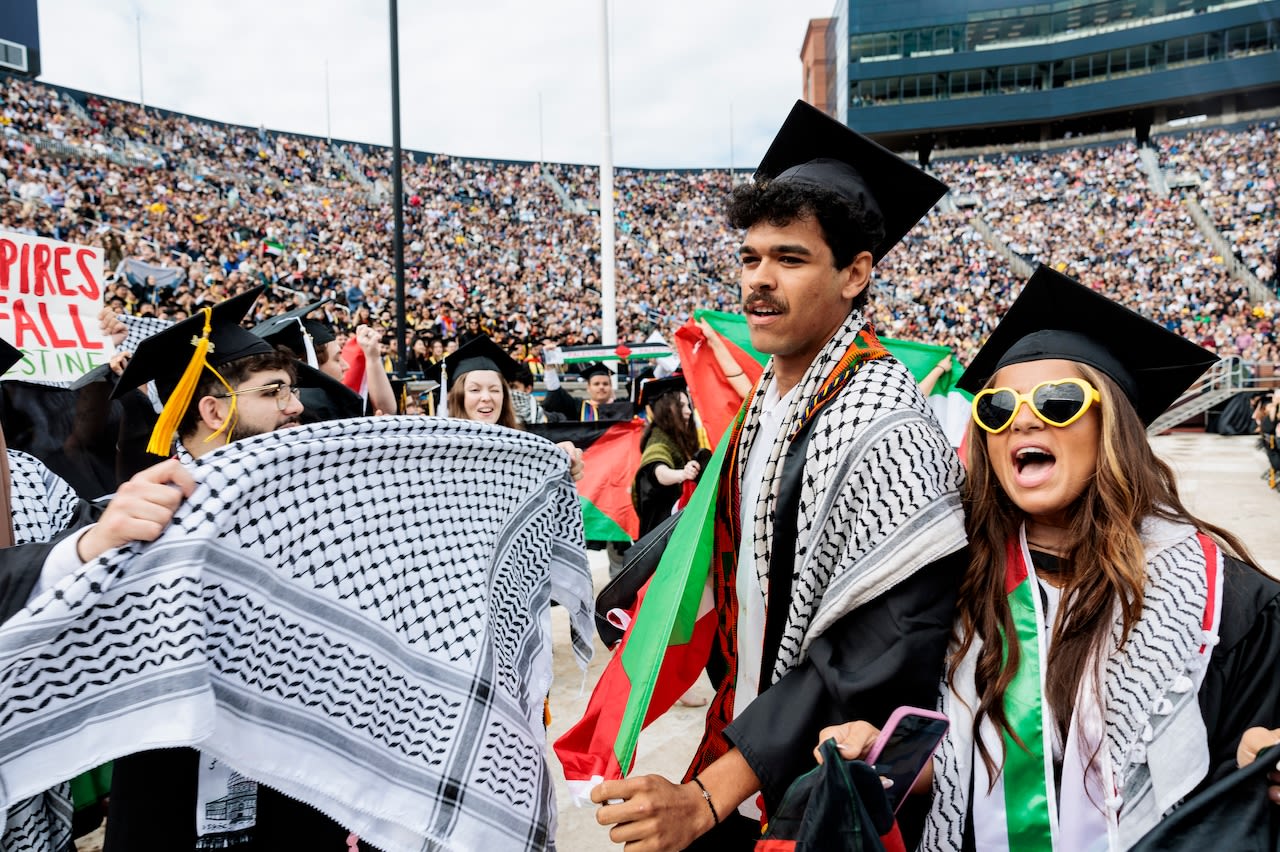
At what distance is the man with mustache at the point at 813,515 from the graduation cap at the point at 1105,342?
356 mm

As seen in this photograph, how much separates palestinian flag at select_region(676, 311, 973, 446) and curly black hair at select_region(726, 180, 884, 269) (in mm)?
3081

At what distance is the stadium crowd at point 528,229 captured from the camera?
21.6m

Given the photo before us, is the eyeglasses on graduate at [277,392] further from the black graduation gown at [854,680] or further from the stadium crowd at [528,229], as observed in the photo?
the stadium crowd at [528,229]

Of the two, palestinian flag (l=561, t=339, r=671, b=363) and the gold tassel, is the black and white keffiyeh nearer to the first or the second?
the gold tassel

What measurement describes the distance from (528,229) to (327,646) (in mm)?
37984

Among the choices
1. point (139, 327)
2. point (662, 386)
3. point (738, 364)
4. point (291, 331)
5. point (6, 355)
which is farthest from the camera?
point (662, 386)

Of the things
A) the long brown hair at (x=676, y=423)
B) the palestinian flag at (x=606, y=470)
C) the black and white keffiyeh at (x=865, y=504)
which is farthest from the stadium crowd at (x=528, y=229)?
the black and white keffiyeh at (x=865, y=504)

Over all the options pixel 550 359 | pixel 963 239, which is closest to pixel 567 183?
pixel 963 239

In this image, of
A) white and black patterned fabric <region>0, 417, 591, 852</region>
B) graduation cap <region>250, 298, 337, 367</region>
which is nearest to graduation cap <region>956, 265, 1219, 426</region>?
white and black patterned fabric <region>0, 417, 591, 852</region>

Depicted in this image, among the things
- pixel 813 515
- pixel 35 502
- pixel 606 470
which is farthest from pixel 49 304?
pixel 813 515

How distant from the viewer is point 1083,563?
1706 millimetres

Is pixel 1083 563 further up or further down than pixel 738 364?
further down

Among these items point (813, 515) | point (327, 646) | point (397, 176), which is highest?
point (397, 176)

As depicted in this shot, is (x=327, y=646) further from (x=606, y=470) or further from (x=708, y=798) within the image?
(x=606, y=470)
